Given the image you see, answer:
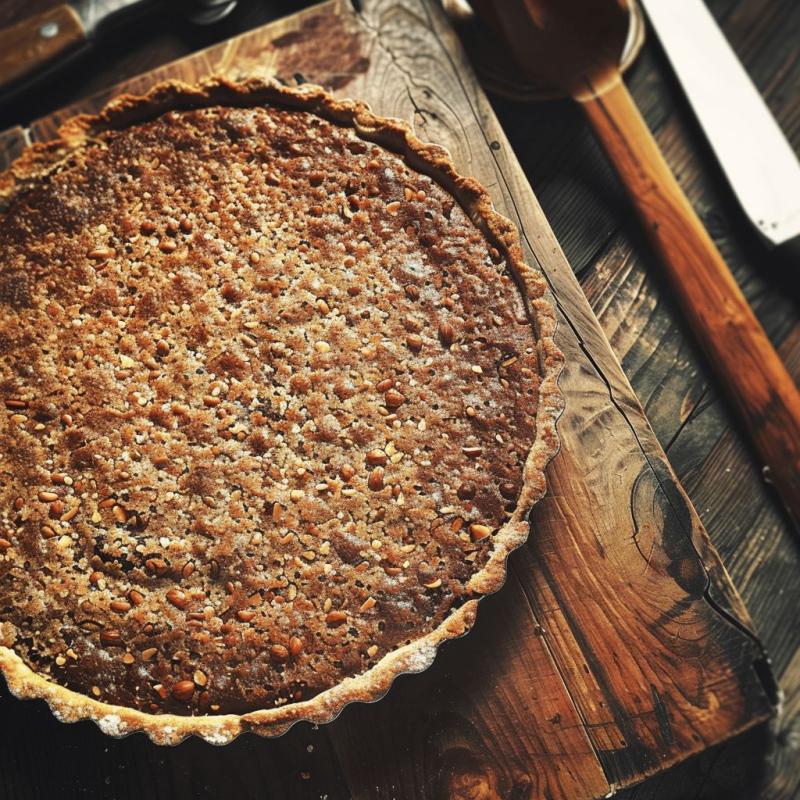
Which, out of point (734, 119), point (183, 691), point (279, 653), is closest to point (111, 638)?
point (183, 691)

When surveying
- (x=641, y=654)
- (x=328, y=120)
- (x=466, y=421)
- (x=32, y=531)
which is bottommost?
(x=32, y=531)

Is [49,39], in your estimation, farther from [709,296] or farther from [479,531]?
[709,296]

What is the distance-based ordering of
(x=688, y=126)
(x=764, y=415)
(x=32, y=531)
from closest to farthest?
(x=32, y=531)
(x=764, y=415)
(x=688, y=126)

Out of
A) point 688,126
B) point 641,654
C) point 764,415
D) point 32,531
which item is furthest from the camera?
point 688,126

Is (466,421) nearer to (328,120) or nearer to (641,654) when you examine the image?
(641,654)

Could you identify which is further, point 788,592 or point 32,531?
point 788,592

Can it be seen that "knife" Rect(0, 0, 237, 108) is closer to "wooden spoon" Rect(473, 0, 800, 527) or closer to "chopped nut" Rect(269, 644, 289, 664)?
"wooden spoon" Rect(473, 0, 800, 527)

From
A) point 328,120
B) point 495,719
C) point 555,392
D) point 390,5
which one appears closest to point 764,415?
point 555,392
